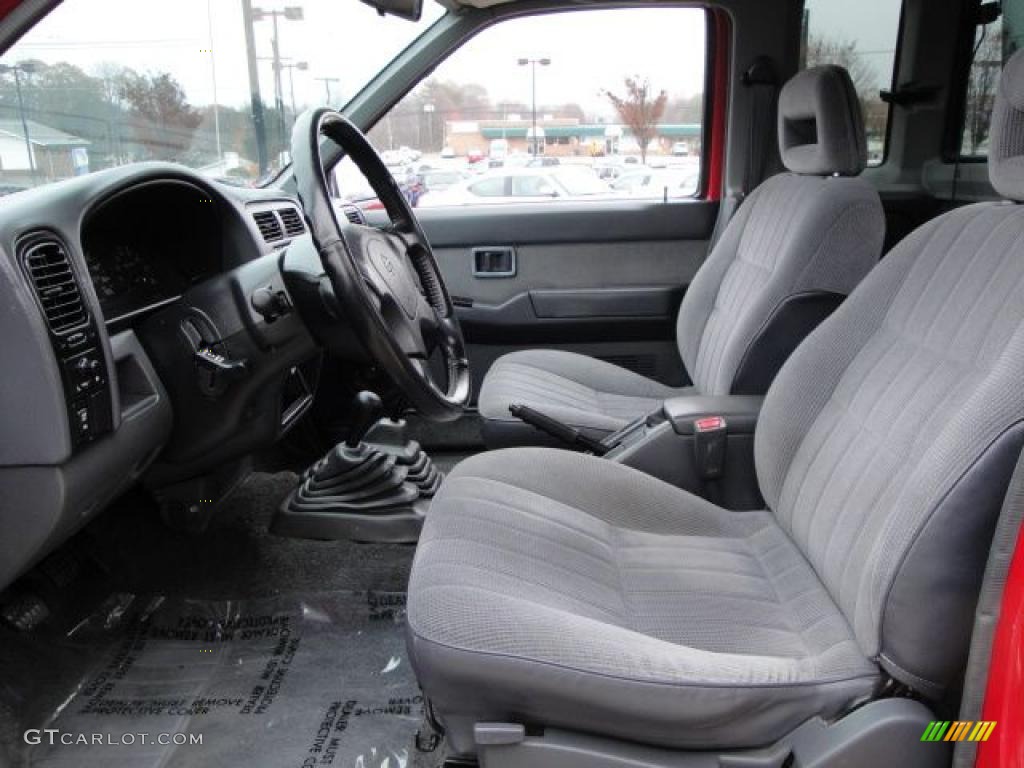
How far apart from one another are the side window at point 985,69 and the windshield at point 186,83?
4.70 feet

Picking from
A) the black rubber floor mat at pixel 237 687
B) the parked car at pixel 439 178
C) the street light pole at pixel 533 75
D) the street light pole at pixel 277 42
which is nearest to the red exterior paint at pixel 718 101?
the street light pole at pixel 533 75

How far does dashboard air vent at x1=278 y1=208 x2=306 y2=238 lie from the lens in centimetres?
221

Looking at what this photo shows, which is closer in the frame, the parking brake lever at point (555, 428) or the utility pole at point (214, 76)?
the parking brake lever at point (555, 428)

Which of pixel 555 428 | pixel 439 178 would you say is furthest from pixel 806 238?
pixel 439 178

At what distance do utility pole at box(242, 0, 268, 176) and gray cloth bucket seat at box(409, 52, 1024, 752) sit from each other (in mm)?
1408

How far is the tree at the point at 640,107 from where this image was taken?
2.85 metres

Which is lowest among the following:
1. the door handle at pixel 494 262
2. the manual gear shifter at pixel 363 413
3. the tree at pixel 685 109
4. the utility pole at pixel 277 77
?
the manual gear shifter at pixel 363 413

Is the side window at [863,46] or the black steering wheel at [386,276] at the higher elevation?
the side window at [863,46]

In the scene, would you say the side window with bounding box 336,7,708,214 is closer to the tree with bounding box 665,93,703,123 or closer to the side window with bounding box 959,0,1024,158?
the tree with bounding box 665,93,703,123

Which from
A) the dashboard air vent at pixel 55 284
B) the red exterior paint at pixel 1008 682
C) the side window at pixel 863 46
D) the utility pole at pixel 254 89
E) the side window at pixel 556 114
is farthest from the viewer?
the side window at pixel 556 114

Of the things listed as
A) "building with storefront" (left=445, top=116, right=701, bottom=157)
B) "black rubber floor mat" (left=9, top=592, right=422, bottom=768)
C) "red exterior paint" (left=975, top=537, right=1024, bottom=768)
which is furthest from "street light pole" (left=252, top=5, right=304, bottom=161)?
"red exterior paint" (left=975, top=537, right=1024, bottom=768)

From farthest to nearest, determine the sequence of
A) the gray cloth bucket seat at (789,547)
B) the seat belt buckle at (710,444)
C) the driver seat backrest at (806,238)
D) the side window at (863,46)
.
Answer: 1. the side window at (863,46)
2. the driver seat backrest at (806,238)
3. the seat belt buckle at (710,444)
4. the gray cloth bucket seat at (789,547)

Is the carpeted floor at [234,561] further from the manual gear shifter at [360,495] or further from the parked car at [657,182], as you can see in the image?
the parked car at [657,182]

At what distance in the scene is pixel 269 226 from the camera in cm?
211
